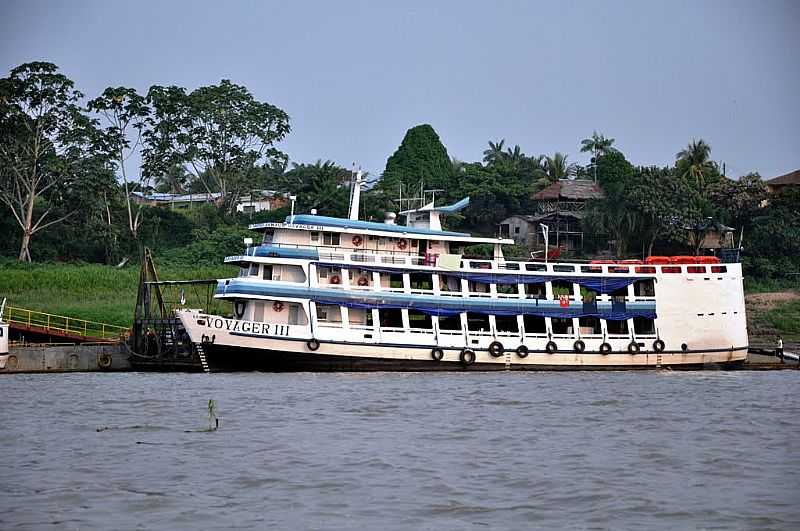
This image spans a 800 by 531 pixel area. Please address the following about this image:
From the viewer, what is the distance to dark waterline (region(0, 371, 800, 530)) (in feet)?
56.9

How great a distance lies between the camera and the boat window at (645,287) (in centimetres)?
4419

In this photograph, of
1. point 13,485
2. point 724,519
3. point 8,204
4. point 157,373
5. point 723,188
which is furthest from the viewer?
point 723,188

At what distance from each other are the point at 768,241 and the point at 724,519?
53.6 metres

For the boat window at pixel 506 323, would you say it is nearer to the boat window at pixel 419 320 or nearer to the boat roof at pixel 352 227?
the boat window at pixel 419 320

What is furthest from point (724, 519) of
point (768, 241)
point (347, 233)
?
point (768, 241)

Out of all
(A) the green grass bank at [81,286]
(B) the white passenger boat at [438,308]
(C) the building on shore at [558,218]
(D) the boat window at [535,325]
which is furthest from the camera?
(C) the building on shore at [558,218]

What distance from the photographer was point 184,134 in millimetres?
72750

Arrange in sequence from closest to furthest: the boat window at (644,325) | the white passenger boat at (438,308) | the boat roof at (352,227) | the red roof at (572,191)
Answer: the white passenger boat at (438,308) → the boat roof at (352,227) → the boat window at (644,325) → the red roof at (572,191)

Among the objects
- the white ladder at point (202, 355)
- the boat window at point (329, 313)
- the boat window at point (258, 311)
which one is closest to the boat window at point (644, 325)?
the boat window at point (329, 313)

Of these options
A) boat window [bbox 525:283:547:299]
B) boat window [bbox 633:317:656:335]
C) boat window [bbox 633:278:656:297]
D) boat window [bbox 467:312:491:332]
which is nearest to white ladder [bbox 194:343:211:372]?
boat window [bbox 467:312:491:332]

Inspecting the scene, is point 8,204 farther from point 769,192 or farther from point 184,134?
point 769,192

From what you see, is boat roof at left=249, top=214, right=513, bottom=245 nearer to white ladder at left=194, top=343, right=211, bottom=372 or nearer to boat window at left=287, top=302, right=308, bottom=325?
boat window at left=287, top=302, right=308, bottom=325

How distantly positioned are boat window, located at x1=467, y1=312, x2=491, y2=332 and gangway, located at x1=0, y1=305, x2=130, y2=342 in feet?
43.9

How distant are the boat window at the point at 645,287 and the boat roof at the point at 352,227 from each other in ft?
19.3
